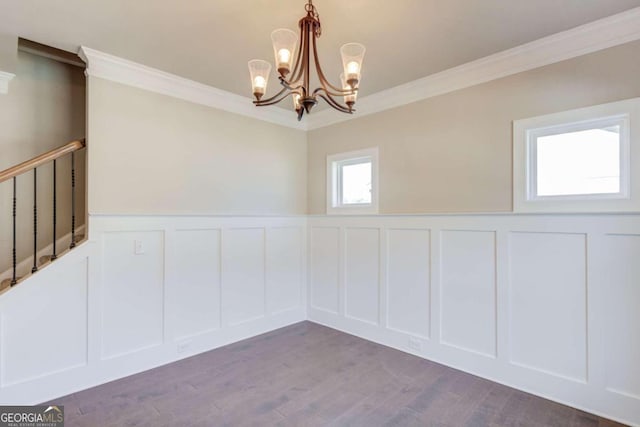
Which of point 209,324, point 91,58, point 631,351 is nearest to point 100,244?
point 209,324

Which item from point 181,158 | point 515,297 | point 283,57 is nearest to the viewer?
point 283,57

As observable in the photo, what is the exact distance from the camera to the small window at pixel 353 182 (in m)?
3.59

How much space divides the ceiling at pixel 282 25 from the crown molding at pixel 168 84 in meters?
0.10

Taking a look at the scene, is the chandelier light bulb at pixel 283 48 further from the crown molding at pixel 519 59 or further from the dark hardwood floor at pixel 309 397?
the dark hardwood floor at pixel 309 397

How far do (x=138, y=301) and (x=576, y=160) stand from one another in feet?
12.2

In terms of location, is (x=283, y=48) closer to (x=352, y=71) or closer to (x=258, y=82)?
(x=258, y=82)

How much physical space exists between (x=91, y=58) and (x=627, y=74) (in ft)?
12.8

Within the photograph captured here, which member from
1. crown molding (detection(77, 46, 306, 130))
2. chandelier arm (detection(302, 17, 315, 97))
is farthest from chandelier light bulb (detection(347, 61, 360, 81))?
crown molding (detection(77, 46, 306, 130))

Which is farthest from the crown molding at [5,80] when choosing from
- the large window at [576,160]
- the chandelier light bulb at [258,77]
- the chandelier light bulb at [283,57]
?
the large window at [576,160]

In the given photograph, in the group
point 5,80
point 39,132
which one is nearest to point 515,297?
point 39,132

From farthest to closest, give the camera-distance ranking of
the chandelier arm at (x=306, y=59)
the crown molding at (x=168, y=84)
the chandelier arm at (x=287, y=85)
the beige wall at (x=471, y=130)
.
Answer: the crown molding at (x=168, y=84) < the beige wall at (x=471, y=130) < the chandelier arm at (x=306, y=59) < the chandelier arm at (x=287, y=85)

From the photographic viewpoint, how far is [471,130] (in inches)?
112

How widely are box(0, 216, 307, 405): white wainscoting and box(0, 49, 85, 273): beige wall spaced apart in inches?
31.9

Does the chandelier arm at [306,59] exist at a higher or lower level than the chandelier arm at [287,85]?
higher
